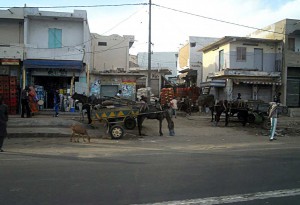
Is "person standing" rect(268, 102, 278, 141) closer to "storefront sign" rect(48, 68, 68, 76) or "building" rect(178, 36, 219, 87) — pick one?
"storefront sign" rect(48, 68, 68, 76)

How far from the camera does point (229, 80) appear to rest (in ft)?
97.6

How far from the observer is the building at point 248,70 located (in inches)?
1180

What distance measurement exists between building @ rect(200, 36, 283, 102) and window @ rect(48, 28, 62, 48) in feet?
44.1

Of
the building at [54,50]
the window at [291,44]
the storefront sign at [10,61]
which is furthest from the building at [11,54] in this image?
the window at [291,44]

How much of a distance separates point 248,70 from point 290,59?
4029mm

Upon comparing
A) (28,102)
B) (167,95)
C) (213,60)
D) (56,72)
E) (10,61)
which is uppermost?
(213,60)

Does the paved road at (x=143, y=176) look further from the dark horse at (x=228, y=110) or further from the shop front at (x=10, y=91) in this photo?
the shop front at (x=10, y=91)

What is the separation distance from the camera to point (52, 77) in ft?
88.1

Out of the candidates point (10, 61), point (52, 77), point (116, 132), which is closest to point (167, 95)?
point (52, 77)

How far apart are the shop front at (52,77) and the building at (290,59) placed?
18172mm

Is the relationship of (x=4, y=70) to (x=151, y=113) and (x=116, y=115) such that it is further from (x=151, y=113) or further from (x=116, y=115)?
(x=151, y=113)

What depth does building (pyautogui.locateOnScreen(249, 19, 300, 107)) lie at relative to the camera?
3061 centimetres

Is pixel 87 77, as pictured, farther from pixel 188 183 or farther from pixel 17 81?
pixel 188 183

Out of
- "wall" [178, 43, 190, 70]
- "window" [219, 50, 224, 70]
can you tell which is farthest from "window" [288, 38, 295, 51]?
"wall" [178, 43, 190, 70]
